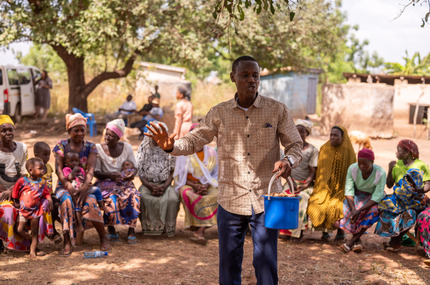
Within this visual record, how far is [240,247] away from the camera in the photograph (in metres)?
3.52

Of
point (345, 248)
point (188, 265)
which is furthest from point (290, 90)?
point (188, 265)

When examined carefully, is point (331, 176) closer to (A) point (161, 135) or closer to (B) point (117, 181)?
(B) point (117, 181)

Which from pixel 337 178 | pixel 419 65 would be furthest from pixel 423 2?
pixel 419 65

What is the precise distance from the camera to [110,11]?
1214cm

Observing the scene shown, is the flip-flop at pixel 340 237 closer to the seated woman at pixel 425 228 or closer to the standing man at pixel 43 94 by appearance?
the seated woman at pixel 425 228

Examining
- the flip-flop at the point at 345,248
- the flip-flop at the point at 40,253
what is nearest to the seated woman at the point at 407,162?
the flip-flop at the point at 345,248

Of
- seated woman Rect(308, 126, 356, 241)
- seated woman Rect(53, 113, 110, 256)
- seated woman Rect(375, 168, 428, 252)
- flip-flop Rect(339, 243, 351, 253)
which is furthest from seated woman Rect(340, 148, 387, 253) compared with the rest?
seated woman Rect(53, 113, 110, 256)

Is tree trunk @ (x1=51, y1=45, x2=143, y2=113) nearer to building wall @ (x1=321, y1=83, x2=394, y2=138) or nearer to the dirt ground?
building wall @ (x1=321, y1=83, x2=394, y2=138)

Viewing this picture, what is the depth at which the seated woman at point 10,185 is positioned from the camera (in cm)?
539

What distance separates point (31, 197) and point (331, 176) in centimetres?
363

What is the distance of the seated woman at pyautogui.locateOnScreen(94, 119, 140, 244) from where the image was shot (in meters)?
6.10

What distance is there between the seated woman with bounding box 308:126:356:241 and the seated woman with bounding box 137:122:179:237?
179cm

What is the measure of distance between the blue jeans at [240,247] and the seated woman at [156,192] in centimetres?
292

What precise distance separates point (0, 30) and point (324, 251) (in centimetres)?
1101
